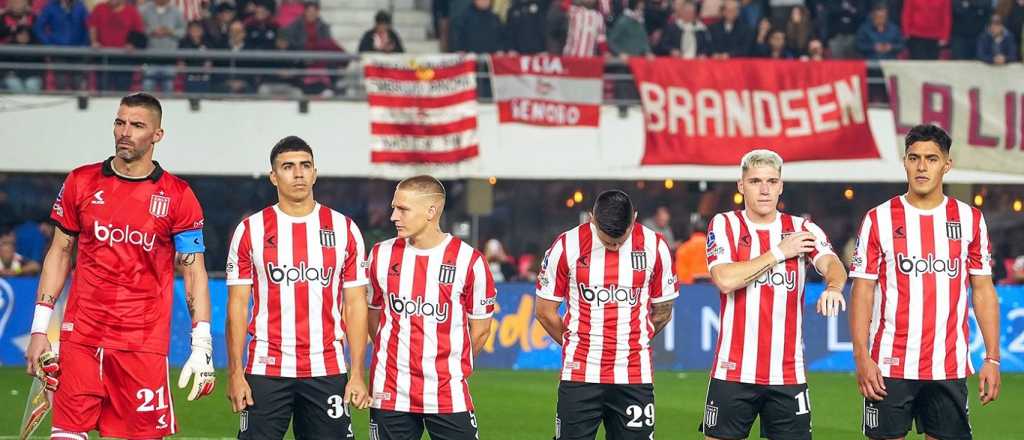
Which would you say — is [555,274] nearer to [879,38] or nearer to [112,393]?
[112,393]

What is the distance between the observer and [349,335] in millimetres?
7824

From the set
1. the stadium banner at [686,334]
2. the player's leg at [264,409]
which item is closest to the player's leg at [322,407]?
the player's leg at [264,409]

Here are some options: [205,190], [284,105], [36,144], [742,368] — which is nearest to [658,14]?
[284,105]

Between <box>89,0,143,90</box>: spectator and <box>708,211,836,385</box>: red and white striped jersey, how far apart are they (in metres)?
13.4

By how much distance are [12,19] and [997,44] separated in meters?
13.1

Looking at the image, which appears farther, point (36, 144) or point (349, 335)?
point (36, 144)

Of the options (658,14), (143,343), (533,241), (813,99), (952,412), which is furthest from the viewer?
(533,241)

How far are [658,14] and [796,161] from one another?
308 cm

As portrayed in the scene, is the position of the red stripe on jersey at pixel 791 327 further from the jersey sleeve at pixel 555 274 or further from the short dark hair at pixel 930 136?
the jersey sleeve at pixel 555 274

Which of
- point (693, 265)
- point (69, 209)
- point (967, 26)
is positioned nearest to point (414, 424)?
point (69, 209)

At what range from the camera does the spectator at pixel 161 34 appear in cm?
1966

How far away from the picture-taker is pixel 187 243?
7.59 m

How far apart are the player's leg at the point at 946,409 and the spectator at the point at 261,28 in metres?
13.7

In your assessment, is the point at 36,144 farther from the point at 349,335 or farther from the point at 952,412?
the point at 952,412
